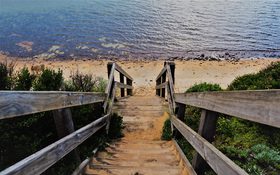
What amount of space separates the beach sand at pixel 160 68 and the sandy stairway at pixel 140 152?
296 inches

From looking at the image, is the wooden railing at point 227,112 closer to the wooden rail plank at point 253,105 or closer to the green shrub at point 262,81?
the wooden rail plank at point 253,105

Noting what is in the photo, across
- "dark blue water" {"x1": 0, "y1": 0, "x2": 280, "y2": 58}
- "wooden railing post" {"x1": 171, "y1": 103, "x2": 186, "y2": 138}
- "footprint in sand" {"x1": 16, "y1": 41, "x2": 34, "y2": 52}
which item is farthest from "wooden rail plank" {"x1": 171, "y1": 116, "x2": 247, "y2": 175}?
"footprint in sand" {"x1": 16, "y1": 41, "x2": 34, "y2": 52}

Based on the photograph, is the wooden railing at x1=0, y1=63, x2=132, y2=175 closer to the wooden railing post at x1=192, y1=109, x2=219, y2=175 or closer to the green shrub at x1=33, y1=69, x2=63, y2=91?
the green shrub at x1=33, y1=69, x2=63, y2=91

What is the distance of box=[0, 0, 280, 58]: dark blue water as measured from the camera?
2256 cm

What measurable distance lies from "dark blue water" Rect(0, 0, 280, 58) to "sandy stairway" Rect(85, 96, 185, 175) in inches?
587

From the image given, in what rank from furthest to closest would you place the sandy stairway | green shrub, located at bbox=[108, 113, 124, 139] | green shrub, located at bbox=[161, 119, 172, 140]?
green shrub, located at bbox=[108, 113, 124, 139] < green shrub, located at bbox=[161, 119, 172, 140] < the sandy stairway

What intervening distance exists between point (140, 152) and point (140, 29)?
76.8ft

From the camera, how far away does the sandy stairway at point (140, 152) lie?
362 cm

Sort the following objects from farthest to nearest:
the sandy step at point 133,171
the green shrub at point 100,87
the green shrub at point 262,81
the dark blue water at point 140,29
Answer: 1. the dark blue water at point 140,29
2. the green shrub at point 100,87
3. the green shrub at point 262,81
4. the sandy step at point 133,171

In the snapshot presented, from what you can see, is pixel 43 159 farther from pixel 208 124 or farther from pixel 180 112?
pixel 180 112

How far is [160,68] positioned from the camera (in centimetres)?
1869

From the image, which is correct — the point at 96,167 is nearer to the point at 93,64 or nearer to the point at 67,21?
the point at 93,64

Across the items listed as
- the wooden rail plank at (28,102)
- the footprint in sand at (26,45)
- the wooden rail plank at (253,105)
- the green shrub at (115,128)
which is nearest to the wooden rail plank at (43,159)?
Answer: the wooden rail plank at (28,102)

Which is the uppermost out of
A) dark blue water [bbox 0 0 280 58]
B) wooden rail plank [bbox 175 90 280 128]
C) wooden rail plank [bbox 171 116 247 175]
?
dark blue water [bbox 0 0 280 58]
